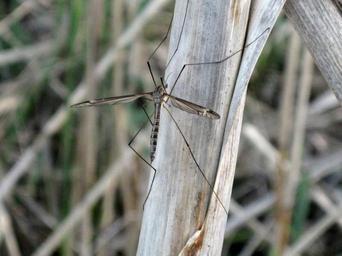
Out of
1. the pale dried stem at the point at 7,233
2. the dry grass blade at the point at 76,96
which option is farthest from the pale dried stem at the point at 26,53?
the pale dried stem at the point at 7,233

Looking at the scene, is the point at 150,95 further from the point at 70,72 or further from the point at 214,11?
the point at 70,72

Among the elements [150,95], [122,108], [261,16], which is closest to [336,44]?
[261,16]

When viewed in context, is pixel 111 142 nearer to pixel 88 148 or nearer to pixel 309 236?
pixel 88 148

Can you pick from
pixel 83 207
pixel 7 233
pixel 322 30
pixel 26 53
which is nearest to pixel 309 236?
pixel 83 207

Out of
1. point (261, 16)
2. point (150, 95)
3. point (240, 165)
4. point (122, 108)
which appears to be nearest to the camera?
point (261, 16)

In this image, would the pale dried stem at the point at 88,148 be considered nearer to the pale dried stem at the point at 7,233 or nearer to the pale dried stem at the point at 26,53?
the pale dried stem at the point at 7,233

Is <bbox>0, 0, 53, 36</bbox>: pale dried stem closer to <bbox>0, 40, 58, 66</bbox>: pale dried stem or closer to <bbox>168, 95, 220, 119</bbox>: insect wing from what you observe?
<bbox>0, 40, 58, 66</bbox>: pale dried stem

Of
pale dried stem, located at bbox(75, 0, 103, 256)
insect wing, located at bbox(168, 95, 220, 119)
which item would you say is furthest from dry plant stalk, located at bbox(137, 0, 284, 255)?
pale dried stem, located at bbox(75, 0, 103, 256)

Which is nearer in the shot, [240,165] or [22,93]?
[22,93]
